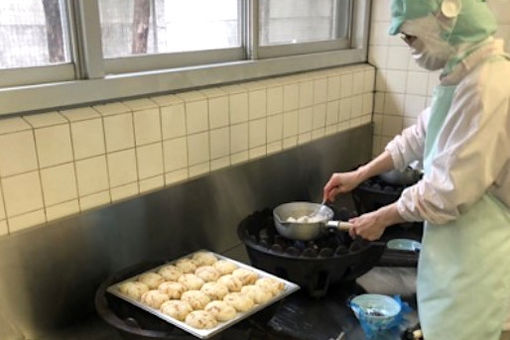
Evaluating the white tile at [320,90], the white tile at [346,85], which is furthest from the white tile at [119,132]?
the white tile at [346,85]

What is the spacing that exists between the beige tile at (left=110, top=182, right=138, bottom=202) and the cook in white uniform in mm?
549

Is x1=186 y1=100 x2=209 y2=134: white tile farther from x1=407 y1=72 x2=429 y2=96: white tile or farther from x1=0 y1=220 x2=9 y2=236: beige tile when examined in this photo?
x1=407 y1=72 x2=429 y2=96: white tile

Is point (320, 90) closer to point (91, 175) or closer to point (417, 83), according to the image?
point (417, 83)

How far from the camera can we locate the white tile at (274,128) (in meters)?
1.61

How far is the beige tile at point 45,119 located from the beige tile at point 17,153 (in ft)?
0.09

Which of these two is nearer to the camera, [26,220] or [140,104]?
[26,220]

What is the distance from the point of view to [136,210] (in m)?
1.27

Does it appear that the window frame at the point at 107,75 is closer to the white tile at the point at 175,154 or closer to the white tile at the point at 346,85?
the white tile at the point at 175,154

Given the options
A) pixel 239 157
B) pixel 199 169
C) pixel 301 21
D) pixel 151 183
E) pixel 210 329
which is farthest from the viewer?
pixel 301 21

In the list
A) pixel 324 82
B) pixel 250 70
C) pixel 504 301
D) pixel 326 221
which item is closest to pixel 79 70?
pixel 250 70

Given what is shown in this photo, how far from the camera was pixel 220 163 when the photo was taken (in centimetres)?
147

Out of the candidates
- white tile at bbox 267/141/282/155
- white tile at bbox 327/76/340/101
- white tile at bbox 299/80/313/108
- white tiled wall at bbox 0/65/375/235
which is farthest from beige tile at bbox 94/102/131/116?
white tile at bbox 327/76/340/101

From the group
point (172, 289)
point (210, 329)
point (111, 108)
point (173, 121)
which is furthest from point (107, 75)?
point (210, 329)

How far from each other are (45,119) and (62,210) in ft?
0.65
